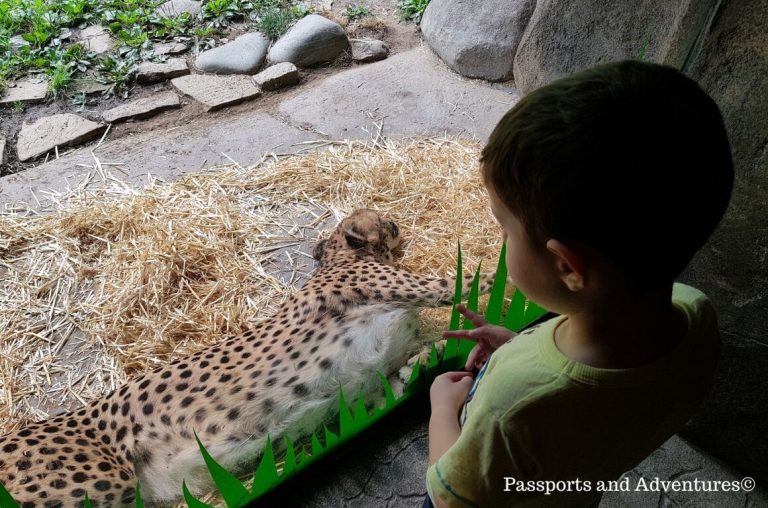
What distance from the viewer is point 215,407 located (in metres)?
1.76

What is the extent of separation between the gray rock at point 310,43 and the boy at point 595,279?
3.76 m

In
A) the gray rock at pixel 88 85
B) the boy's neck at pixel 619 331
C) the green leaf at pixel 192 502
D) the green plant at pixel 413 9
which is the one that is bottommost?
the gray rock at pixel 88 85

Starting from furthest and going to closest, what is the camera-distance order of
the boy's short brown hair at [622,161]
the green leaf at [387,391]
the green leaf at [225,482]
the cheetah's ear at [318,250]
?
the cheetah's ear at [318,250], the green leaf at [387,391], the green leaf at [225,482], the boy's short brown hair at [622,161]

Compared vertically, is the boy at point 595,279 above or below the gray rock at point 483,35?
above

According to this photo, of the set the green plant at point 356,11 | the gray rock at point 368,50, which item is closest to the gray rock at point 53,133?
the gray rock at point 368,50

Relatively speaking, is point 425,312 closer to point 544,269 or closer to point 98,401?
point 98,401

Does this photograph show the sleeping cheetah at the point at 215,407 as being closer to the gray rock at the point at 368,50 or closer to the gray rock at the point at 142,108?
the gray rock at the point at 142,108

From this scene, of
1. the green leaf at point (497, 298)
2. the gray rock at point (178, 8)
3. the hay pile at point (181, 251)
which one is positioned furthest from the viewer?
the gray rock at point (178, 8)

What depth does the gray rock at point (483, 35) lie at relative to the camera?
401cm

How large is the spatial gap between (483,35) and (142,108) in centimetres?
223

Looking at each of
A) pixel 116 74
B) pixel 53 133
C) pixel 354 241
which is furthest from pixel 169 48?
pixel 354 241

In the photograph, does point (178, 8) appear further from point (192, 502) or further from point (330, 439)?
point (192, 502)

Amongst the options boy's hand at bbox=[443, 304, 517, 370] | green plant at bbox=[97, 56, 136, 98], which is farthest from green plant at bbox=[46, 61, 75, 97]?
boy's hand at bbox=[443, 304, 517, 370]

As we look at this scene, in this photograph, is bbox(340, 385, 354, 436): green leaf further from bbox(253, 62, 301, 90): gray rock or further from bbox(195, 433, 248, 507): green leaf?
bbox(253, 62, 301, 90): gray rock
